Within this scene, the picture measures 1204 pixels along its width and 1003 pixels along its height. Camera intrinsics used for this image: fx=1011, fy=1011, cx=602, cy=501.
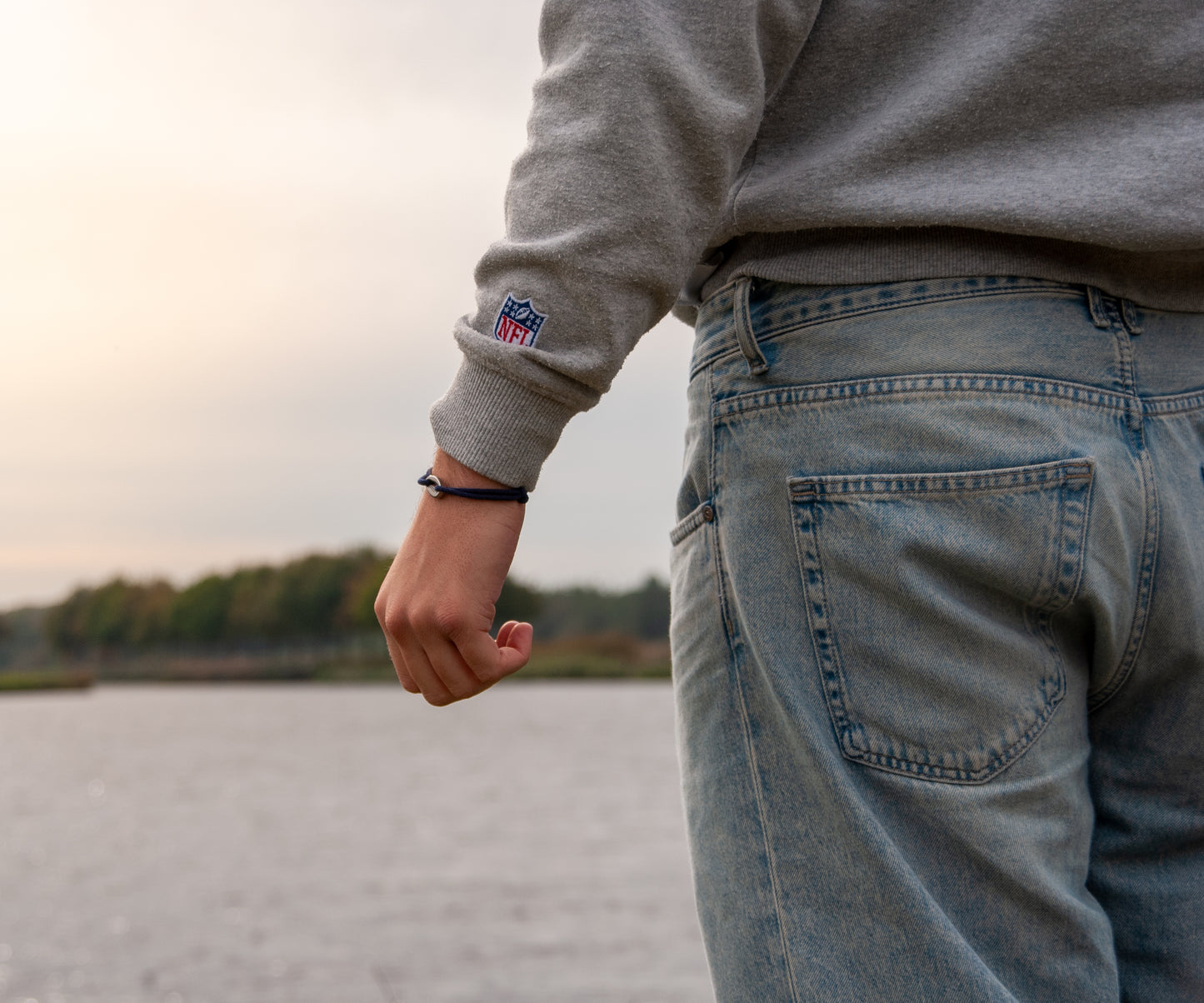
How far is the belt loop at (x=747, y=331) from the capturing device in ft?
2.86

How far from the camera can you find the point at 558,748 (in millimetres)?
14398

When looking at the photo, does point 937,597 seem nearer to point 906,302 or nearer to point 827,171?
point 906,302

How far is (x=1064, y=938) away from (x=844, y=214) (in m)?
0.63

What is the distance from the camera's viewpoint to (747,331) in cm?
88

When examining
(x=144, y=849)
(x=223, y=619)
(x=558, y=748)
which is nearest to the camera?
(x=144, y=849)

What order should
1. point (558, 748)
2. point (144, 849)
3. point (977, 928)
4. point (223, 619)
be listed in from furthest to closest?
1. point (223, 619)
2. point (558, 748)
3. point (144, 849)
4. point (977, 928)

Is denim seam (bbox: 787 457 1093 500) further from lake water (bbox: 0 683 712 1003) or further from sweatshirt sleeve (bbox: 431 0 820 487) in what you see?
lake water (bbox: 0 683 712 1003)

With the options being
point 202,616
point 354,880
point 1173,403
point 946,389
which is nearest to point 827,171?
point 946,389

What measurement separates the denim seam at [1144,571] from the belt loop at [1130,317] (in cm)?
10

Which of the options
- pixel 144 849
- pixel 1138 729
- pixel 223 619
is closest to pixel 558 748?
pixel 144 849

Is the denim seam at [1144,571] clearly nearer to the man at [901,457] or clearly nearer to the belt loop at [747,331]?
the man at [901,457]

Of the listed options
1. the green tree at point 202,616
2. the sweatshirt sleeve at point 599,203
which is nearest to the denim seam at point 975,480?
the sweatshirt sleeve at point 599,203

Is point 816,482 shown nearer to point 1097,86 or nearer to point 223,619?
point 1097,86

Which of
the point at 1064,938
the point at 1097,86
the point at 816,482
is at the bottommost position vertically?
the point at 1064,938
